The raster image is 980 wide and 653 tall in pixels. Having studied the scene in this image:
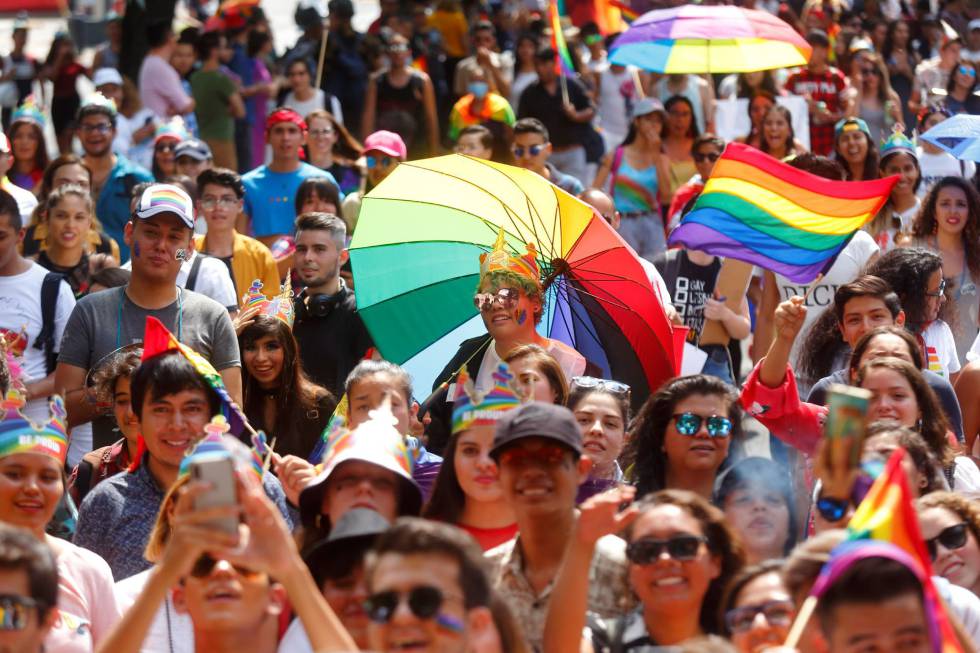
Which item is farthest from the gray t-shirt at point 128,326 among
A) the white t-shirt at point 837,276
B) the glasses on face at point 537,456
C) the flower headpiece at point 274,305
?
the white t-shirt at point 837,276

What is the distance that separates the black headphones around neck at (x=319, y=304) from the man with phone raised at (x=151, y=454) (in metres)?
2.08

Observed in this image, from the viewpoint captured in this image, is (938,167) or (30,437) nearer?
(30,437)

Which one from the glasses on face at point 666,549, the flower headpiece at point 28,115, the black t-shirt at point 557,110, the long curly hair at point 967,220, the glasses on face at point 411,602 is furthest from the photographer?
the black t-shirt at point 557,110

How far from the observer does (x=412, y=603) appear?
13.4 feet

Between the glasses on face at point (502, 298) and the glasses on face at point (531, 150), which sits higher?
the glasses on face at point (502, 298)

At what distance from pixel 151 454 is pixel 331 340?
2335 mm

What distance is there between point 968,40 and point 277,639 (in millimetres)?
13969

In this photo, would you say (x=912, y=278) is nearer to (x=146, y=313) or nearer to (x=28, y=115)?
(x=146, y=313)

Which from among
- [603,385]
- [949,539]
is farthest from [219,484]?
[603,385]

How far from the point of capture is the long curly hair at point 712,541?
4723 mm

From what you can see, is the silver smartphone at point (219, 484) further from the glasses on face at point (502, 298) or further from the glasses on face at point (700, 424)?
the glasses on face at point (502, 298)

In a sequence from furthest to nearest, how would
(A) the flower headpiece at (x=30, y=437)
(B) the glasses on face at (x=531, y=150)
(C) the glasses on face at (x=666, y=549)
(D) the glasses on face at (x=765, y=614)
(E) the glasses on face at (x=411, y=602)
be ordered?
(B) the glasses on face at (x=531, y=150) < (A) the flower headpiece at (x=30, y=437) < (C) the glasses on face at (x=666, y=549) < (D) the glasses on face at (x=765, y=614) < (E) the glasses on face at (x=411, y=602)

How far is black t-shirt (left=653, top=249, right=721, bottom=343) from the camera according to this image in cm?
909

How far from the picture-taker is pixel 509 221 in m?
7.51
